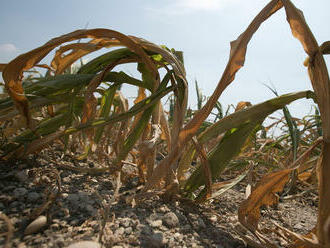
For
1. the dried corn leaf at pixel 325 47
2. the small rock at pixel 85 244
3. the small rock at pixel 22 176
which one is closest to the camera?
the small rock at pixel 85 244

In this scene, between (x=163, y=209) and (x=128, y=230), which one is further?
(x=163, y=209)

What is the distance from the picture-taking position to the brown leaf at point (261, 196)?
1.79 ft

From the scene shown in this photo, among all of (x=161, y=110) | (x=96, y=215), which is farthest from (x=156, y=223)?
(x=161, y=110)

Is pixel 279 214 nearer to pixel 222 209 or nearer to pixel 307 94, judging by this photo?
pixel 222 209

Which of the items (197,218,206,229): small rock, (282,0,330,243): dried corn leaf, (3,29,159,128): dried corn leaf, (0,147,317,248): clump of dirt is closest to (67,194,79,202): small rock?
(0,147,317,248): clump of dirt

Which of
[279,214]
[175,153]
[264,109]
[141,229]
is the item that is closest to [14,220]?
[141,229]

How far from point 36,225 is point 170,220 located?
12.2 inches

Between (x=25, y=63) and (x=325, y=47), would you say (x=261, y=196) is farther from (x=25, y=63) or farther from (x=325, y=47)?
(x=25, y=63)

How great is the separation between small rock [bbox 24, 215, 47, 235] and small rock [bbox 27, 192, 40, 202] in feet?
0.34

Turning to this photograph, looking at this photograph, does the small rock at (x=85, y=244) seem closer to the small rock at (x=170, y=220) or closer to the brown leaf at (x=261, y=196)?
the small rock at (x=170, y=220)

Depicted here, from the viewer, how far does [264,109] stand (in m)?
0.68

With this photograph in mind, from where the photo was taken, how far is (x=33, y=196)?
0.58 metres

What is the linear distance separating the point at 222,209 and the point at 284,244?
0.25 m

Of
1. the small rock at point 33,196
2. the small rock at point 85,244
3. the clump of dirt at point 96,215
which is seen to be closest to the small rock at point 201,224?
the clump of dirt at point 96,215
